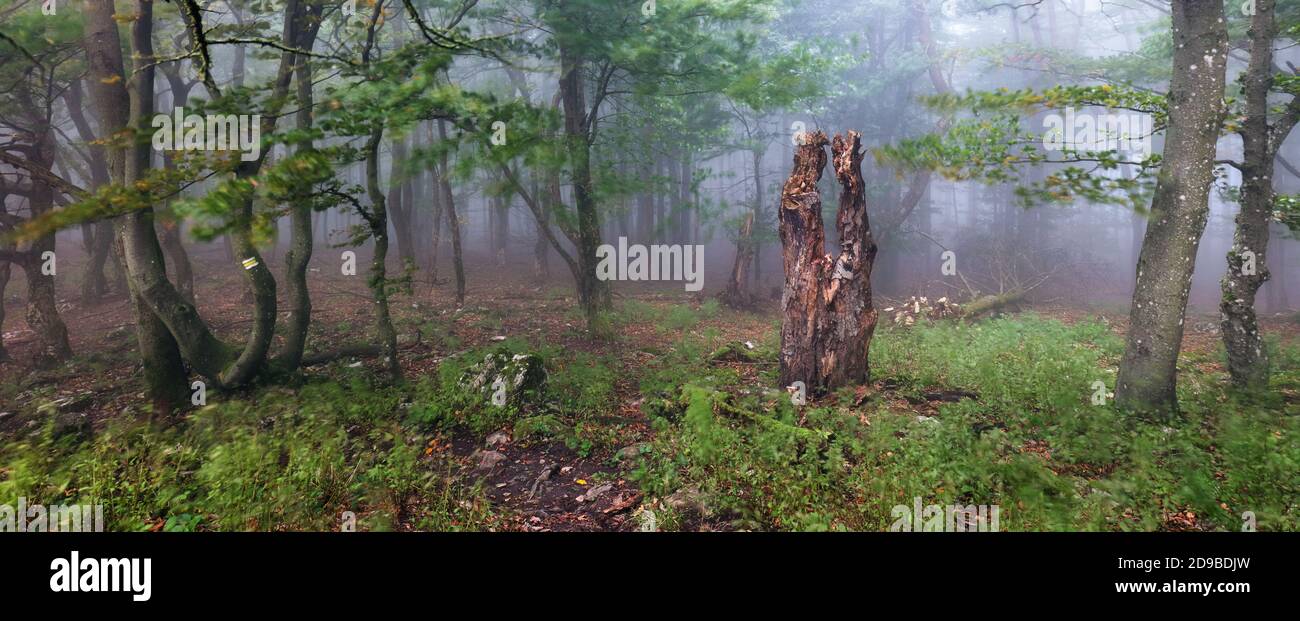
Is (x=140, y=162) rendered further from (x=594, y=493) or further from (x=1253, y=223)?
(x=1253, y=223)

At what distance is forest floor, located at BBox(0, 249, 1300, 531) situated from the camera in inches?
193

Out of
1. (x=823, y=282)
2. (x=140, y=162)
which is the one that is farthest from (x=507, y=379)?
(x=140, y=162)

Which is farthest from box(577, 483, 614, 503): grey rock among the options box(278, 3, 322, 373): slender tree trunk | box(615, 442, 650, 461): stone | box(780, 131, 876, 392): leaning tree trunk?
box(278, 3, 322, 373): slender tree trunk

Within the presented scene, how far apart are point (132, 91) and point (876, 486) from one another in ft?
36.1

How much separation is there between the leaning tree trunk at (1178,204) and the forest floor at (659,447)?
0.64 meters

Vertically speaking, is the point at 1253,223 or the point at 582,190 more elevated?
the point at 582,190

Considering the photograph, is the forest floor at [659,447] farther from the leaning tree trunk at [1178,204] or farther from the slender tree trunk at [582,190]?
the slender tree trunk at [582,190]

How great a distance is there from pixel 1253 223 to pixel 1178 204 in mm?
2374

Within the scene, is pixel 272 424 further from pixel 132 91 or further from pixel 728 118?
pixel 728 118

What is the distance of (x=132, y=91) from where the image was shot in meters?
7.80

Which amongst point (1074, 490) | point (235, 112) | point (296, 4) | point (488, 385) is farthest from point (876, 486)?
point (296, 4)

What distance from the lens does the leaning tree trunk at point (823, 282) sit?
8.35 meters

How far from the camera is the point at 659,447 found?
21.2ft

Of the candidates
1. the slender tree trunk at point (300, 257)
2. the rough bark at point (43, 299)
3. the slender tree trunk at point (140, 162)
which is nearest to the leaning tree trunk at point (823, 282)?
the slender tree trunk at point (300, 257)
